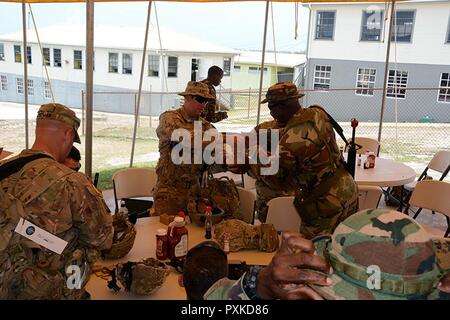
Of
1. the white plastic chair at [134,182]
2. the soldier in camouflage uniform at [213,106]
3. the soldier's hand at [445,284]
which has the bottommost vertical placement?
the white plastic chair at [134,182]

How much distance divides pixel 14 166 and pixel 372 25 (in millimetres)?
14472

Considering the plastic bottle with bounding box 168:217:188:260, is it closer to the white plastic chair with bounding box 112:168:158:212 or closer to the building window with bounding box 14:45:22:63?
the white plastic chair with bounding box 112:168:158:212

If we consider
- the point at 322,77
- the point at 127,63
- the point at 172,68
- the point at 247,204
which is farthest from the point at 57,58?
the point at 247,204

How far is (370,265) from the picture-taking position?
36.0 inches

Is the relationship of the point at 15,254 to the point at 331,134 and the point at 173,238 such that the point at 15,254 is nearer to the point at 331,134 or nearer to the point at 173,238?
the point at 173,238

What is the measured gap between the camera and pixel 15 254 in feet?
5.49

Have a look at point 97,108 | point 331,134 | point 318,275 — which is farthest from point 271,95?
point 97,108

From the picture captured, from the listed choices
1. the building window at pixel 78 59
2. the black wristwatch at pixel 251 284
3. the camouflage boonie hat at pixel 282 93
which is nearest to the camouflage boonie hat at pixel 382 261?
the black wristwatch at pixel 251 284

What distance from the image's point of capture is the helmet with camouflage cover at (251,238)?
7.99 ft

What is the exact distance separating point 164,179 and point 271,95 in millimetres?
1157

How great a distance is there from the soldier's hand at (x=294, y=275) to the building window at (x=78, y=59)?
14606mm

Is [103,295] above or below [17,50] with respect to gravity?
below

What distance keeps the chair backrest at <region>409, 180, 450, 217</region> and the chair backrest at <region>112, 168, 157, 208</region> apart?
2.49m

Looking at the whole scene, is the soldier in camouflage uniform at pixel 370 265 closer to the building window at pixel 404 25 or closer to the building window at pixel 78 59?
the building window at pixel 404 25
